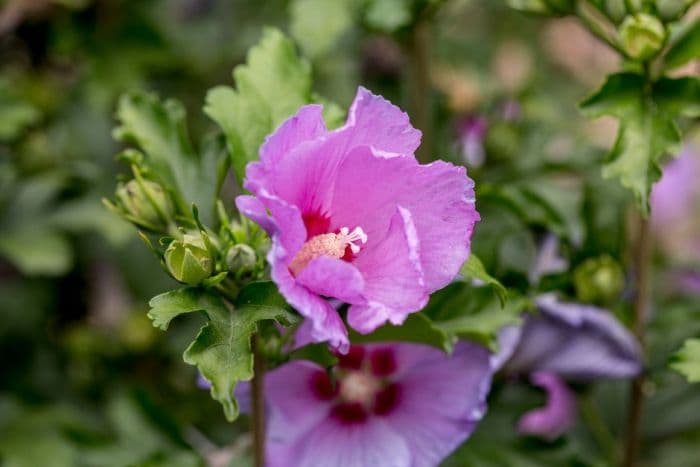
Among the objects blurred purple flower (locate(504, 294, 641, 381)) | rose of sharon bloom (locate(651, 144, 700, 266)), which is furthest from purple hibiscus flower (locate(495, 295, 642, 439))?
rose of sharon bloom (locate(651, 144, 700, 266))

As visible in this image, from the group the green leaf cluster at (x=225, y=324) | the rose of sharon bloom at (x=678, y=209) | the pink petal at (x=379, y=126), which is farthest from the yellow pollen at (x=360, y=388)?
the rose of sharon bloom at (x=678, y=209)

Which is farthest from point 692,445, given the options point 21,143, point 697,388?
point 21,143

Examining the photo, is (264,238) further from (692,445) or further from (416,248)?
(692,445)

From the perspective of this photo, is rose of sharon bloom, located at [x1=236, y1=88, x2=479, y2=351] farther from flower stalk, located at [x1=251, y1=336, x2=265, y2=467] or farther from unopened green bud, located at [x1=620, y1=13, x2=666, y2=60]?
unopened green bud, located at [x1=620, y1=13, x2=666, y2=60]

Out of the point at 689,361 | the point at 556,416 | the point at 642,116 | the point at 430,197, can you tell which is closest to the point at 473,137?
the point at 556,416

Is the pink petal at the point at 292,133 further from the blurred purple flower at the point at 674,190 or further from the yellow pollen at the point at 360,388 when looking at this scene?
the blurred purple flower at the point at 674,190

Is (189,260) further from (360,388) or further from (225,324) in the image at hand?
(360,388)

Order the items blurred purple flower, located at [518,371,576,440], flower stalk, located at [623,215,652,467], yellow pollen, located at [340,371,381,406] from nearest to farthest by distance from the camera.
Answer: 1. yellow pollen, located at [340,371,381,406]
2. flower stalk, located at [623,215,652,467]
3. blurred purple flower, located at [518,371,576,440]
